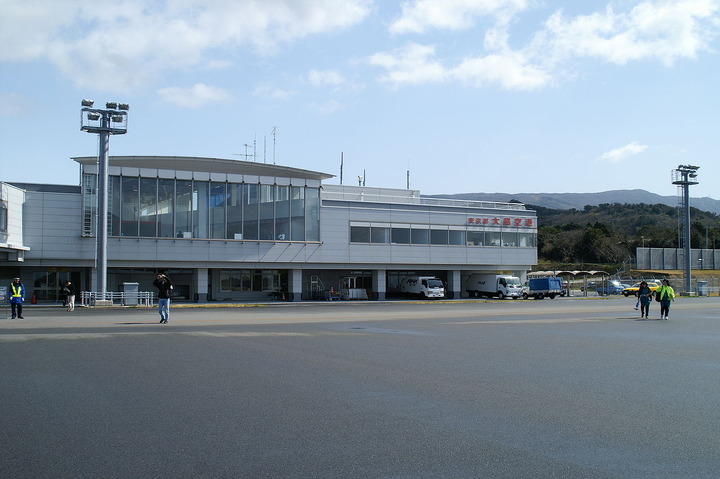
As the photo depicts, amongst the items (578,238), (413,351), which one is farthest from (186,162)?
(578,238)

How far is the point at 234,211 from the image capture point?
160ft

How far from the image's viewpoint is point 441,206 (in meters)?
57.5

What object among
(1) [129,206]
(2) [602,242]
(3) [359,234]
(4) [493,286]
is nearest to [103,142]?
(1) [129,206]

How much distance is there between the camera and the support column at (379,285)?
55438 millimetres

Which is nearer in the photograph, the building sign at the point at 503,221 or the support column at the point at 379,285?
the support column at the point at 379,285

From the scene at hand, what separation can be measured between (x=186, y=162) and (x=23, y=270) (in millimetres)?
13772

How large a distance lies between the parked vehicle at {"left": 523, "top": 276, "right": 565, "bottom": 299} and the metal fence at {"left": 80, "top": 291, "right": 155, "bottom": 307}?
106 feet

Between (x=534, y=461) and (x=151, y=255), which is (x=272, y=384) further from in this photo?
(x=151, y=255)

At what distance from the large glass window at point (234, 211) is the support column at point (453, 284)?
68.3 ft

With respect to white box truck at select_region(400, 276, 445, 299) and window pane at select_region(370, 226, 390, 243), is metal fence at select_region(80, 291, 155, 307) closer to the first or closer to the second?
window pane at select_region(370, 226, 390, 243)

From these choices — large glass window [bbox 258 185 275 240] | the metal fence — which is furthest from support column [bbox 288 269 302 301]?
the metal fence

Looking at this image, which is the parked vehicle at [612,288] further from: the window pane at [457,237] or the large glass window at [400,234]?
the large glass window at [400,234]

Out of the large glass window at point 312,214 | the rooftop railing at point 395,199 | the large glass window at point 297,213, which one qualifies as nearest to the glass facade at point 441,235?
the rooftop railing at point 395,199

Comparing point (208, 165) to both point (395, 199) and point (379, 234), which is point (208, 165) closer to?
point (379, 234)
